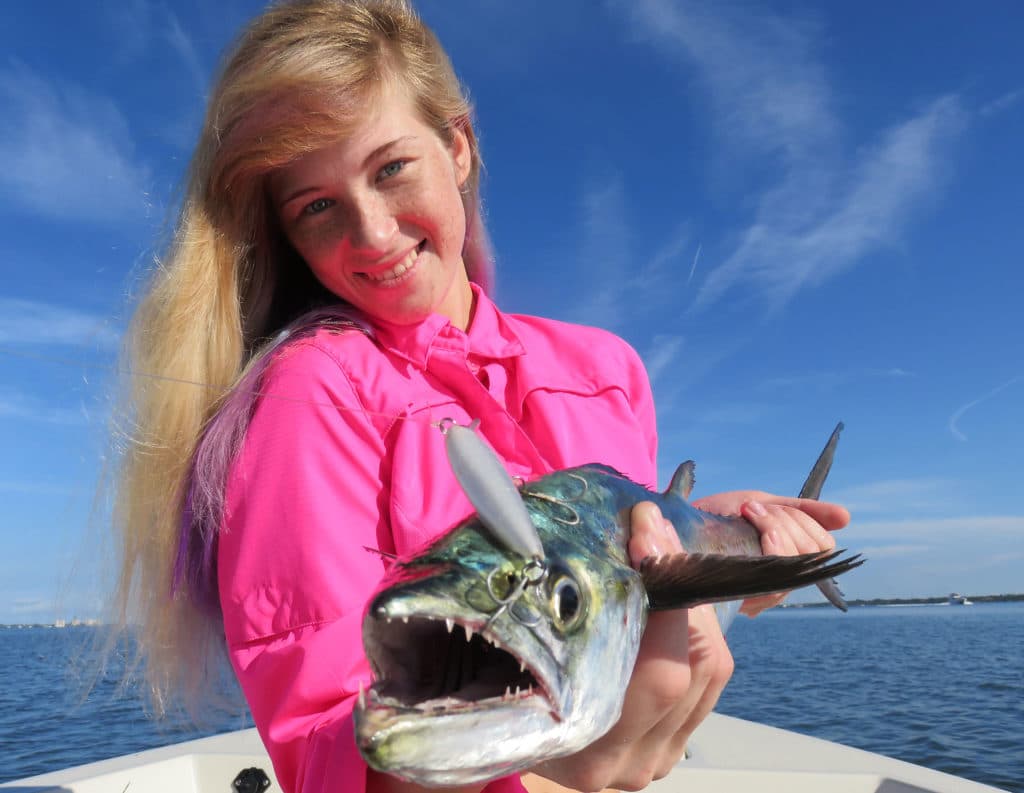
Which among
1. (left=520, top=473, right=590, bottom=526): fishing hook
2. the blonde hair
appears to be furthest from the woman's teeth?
(left=520, top=473, right=590, bottom=526): fishing hook

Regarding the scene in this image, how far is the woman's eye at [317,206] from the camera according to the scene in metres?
2.78

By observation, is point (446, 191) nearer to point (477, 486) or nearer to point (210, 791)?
point (477, 486)

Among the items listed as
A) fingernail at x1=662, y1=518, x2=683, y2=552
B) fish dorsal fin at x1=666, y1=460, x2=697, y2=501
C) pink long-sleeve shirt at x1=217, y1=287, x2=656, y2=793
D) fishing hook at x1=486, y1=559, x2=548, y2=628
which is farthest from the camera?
fish dorsal fin at x1=666, y1=460, x2=697, y2=501

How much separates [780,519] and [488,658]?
191 centimetres

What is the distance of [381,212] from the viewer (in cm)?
272

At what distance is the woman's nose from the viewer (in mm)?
2682

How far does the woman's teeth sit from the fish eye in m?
1.62

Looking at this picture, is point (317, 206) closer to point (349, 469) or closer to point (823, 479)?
Answer: point (349, 469)

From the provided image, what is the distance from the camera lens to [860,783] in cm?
499

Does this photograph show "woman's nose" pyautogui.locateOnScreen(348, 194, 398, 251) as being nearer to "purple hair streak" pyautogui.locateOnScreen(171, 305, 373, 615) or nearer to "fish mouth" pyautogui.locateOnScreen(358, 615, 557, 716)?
"purple hair streak" pyautogui.locateOnScreen(171, 305, 373, 615)

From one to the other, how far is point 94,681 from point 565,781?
2449mm

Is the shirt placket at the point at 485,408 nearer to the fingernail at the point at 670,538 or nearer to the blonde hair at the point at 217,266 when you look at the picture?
the blonde hair at the point at 217,266

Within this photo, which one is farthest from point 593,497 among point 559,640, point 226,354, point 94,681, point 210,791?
point 210,791

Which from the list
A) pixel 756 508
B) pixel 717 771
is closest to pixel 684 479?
pixel 756 508
